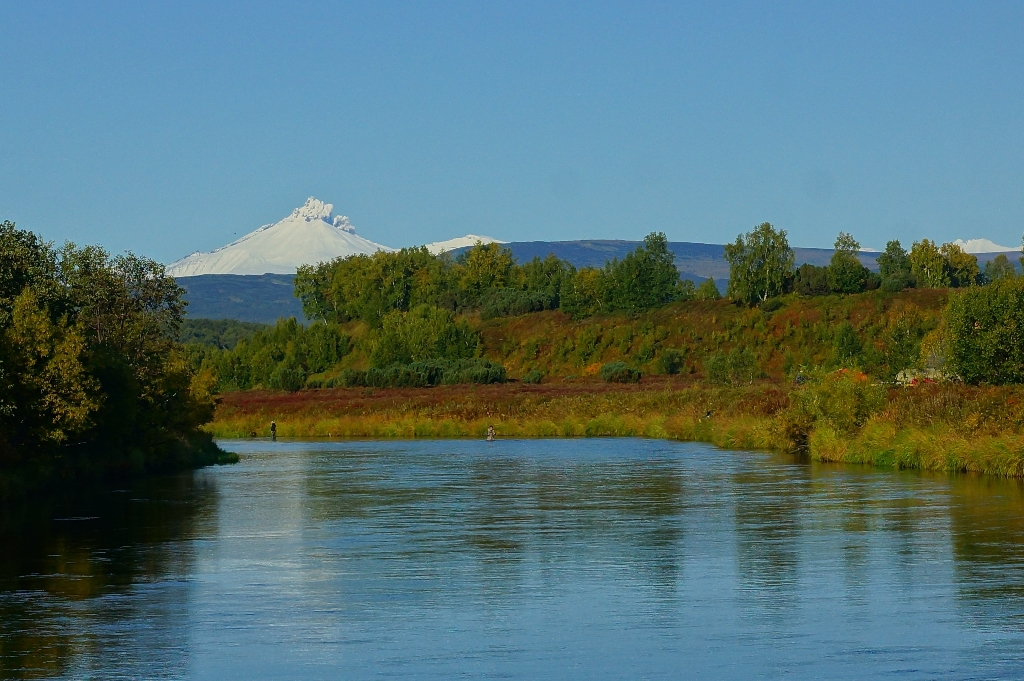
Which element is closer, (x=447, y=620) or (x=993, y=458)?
(x=447, y=620)

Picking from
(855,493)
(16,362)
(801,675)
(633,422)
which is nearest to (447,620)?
(801,675)

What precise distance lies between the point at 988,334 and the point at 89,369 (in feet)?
135

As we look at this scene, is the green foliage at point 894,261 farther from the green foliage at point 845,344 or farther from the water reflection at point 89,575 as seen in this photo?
the water reflection at point 89,575

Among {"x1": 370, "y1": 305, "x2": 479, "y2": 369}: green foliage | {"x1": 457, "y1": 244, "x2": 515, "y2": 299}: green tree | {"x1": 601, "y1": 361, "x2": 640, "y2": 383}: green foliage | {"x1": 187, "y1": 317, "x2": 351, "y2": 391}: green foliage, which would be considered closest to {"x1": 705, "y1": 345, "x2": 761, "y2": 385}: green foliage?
{"x1": 601, "y1": 361, "x2": 640, "y2": 383}: green foliage

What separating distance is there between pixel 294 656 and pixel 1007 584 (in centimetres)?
1202

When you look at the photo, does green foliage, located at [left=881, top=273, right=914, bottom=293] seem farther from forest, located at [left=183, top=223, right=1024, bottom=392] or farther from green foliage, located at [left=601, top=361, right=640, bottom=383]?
green foliage, located at [left=601, top=361, right=640, bottom=383]

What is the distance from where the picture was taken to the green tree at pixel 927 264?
180625 millimetres

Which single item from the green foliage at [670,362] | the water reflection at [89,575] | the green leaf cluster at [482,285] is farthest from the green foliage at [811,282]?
the water reflection at [89,575]

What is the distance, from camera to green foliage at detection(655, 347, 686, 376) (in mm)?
127125

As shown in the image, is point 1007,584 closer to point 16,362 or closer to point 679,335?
point 16,362

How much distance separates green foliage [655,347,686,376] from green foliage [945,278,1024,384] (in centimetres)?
5471

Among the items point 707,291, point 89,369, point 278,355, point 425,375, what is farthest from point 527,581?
point 707,291

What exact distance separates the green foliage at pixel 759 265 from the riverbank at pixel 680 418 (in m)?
40.3

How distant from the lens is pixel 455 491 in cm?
4444
